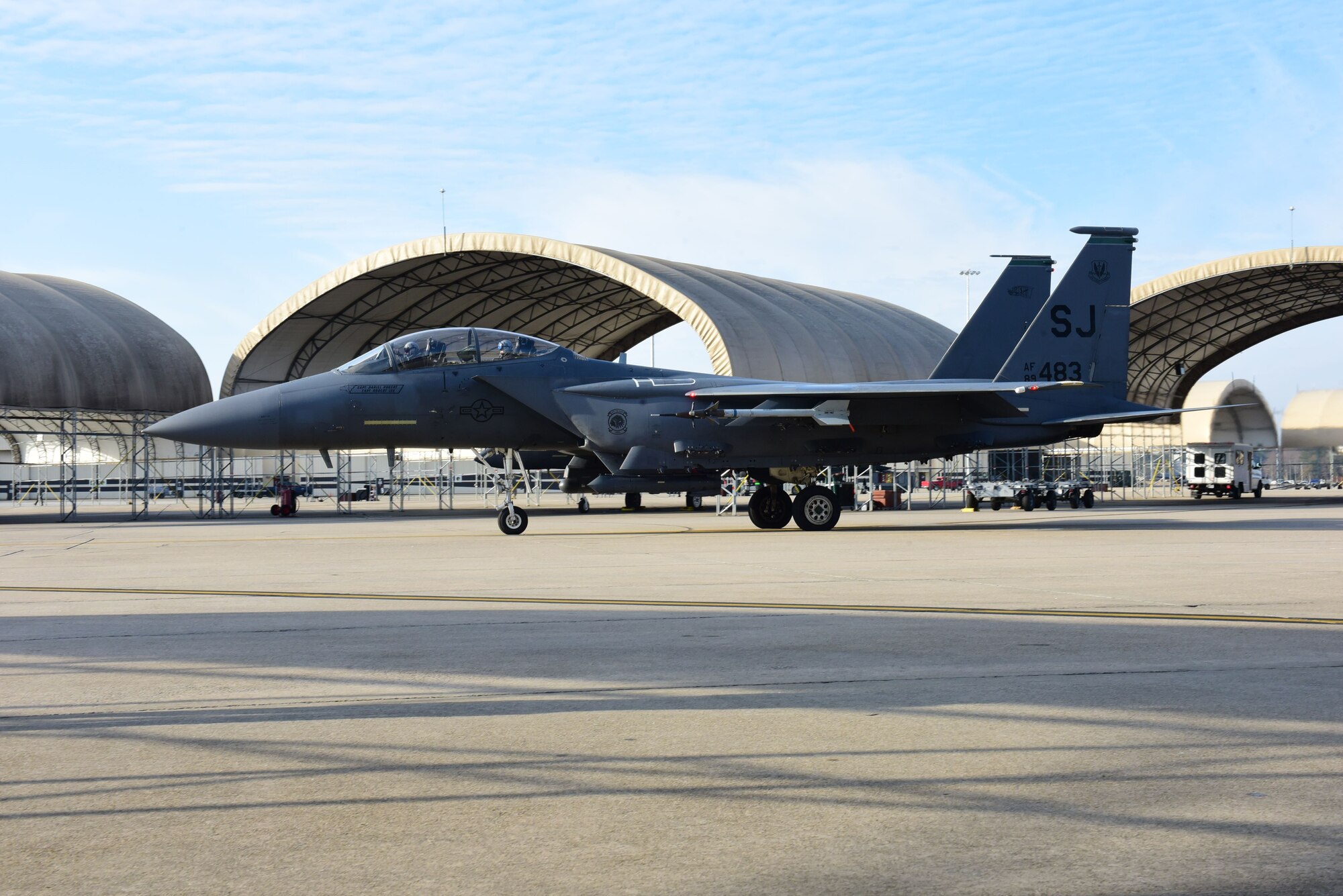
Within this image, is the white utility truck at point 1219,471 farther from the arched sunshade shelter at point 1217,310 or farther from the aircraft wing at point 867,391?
the aircraft wing at point 867,391

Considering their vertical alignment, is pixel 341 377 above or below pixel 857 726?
above

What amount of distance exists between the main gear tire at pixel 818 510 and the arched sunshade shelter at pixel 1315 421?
83.1m

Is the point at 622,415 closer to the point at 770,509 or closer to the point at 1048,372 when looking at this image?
the point at 770,509

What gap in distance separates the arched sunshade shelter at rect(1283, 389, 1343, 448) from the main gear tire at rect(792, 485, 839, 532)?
83.1 meters

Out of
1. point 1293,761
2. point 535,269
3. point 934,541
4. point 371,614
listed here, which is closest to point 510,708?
point 1293,761

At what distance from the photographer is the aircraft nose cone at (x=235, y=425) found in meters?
17.9

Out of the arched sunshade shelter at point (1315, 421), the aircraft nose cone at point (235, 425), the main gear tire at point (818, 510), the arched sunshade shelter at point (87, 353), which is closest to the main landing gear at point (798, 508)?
the main gear tire at point (818, 510)

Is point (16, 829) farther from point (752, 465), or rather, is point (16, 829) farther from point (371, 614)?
point (752, 465)

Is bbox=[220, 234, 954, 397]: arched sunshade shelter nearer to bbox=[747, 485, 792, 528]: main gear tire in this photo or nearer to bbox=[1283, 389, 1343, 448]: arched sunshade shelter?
bbox=[747, 485, 792, 528]: main gear tire

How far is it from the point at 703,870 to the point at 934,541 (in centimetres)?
1331

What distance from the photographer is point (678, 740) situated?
4.34 metres

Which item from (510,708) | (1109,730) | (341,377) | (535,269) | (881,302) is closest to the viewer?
(1109,730)

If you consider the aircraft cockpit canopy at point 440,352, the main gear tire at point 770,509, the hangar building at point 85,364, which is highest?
the hangar building at point 85,364

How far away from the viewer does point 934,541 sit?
15789mm
